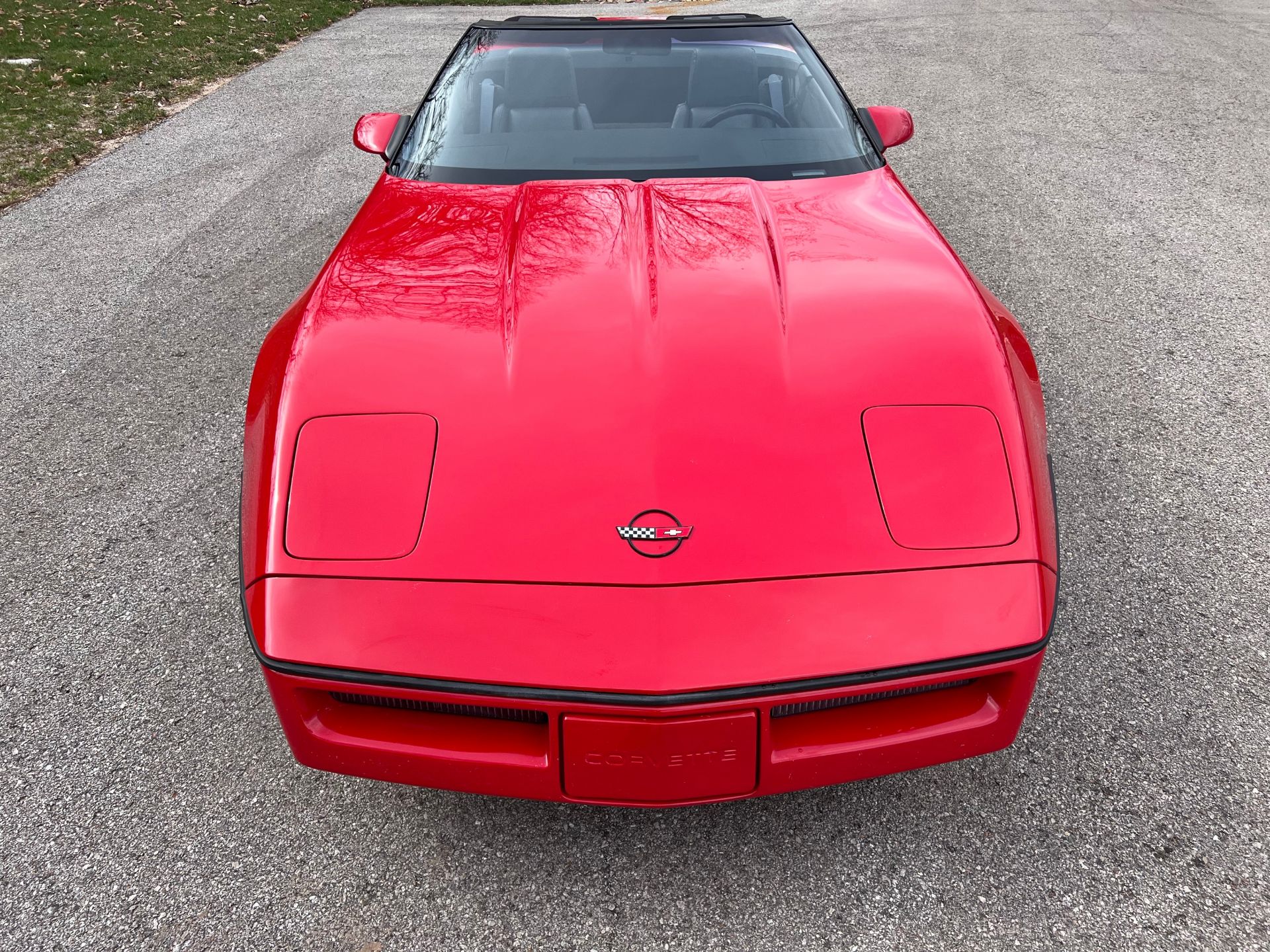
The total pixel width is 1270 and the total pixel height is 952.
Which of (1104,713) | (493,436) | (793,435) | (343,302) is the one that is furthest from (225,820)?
(1104,713)

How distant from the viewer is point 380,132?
300cm

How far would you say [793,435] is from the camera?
1.67 meters

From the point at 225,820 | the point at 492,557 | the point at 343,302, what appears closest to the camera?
the point at 492,557

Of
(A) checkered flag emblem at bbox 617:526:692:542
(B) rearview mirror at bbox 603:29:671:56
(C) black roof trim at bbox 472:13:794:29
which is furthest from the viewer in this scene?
(C) black roof trim at bbox 472:13:794:29

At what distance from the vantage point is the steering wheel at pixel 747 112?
2.72m

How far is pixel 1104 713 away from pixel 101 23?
10884 mm

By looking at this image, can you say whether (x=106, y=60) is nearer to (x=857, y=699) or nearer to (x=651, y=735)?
(x=651, y=735)

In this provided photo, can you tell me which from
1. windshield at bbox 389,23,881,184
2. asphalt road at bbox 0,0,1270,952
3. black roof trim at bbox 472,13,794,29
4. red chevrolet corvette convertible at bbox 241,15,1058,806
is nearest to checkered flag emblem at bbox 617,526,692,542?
red chevrolet corvette convertible at bbox 241,15,1058,806

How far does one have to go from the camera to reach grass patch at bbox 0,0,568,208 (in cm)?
607

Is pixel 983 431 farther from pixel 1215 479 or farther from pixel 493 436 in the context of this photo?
pixel 1215 479

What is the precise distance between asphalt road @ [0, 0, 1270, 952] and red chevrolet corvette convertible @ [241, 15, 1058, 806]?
0.33m

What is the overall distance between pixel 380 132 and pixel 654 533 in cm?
213

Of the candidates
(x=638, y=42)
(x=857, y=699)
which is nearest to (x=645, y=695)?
(x=857, y=699)

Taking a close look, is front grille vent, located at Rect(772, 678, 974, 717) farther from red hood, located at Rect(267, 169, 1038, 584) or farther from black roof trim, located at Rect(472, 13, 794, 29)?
black roof trim, located at Rect(472, 13, 794, 29)
